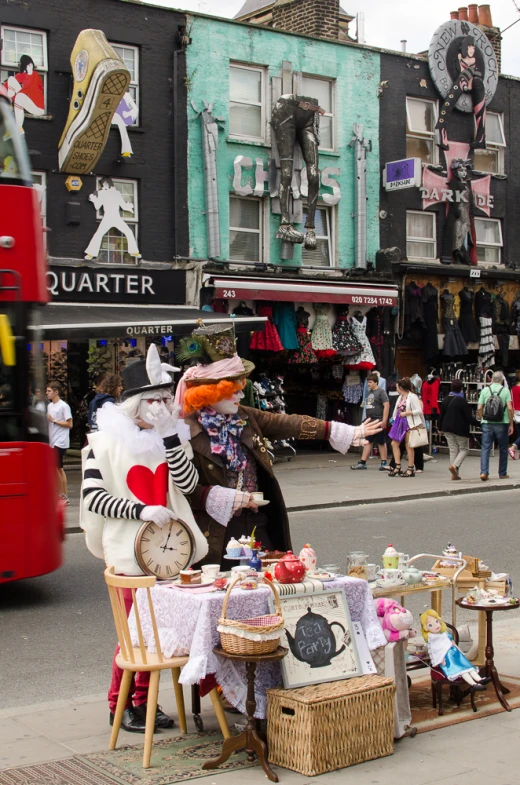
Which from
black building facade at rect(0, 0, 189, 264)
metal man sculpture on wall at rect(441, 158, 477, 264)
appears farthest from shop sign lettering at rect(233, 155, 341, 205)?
metal man sculpture on wall at rect(441, 158, 477, 264)

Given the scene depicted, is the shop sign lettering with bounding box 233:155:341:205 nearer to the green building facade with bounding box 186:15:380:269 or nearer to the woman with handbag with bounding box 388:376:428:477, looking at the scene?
the green building facade with bounding box 186:15:380:269

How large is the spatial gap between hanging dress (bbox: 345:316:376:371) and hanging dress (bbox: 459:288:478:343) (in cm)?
315

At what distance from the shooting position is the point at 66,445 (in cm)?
1466

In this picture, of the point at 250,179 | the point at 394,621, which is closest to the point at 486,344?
the point at 250,179

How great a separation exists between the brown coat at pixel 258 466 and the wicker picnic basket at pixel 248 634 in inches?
37.9

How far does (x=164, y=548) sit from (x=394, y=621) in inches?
53.6

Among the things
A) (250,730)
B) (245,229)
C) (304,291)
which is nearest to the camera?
(250,730)

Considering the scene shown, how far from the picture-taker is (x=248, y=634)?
4918mm

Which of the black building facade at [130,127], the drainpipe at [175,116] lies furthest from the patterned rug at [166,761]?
the drainpipe at [175,116]

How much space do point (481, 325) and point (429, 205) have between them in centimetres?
328

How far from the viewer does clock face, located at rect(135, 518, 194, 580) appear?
18.4 ft

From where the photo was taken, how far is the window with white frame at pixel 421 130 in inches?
992

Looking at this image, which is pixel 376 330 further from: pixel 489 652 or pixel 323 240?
pixel 489 652

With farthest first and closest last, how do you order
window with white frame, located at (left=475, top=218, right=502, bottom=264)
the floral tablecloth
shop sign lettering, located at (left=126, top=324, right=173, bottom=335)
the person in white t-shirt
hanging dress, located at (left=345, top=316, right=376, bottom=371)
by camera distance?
window with white frame, located at (left=475, top=218, right=502, bottom=264), hanging dress, located at (left=345, top=316, right=376, bottom=371), shop sign lettering, located at (left=126, top=324, right=173, bottom=335), the person in white t-shirt, the floral tablecloth
